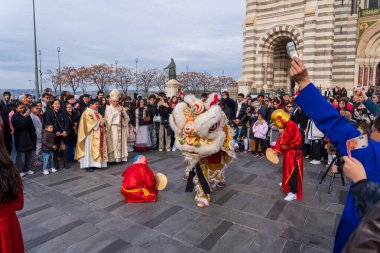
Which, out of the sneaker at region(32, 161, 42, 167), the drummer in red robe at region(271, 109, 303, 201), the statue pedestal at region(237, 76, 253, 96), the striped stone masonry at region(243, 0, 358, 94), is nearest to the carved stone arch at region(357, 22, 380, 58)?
the striped stone masonry at region(243, 0, 358, 94)

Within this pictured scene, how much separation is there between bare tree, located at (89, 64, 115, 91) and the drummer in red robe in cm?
4262

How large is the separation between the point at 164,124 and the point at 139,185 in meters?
4.99

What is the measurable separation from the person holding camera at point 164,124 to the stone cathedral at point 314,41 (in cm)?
1122

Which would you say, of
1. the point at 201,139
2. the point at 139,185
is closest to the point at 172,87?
the point at 139,185

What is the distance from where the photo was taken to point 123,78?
157 feet

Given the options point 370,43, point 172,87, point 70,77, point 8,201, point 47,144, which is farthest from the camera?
point 70,77

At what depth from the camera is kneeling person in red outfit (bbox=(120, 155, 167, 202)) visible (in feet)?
17.0

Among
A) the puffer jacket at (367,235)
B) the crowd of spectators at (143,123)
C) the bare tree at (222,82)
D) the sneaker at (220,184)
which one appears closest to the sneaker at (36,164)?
the crowd of spectators at (143,123)

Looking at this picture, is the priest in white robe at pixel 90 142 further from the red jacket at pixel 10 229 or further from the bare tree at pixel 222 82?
the bare tree at pixel 222 82

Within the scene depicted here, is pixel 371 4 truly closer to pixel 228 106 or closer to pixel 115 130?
pixel 228 106

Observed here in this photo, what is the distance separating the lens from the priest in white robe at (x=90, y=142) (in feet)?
24.0

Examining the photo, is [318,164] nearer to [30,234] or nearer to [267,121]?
[267,121]

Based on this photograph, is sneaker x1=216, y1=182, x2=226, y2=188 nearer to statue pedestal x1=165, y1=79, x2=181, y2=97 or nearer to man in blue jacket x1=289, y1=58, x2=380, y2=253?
man in blue jacket x1=289, y1=58, x2=380, y2=253

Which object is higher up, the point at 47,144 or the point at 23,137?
the point at 23,137
